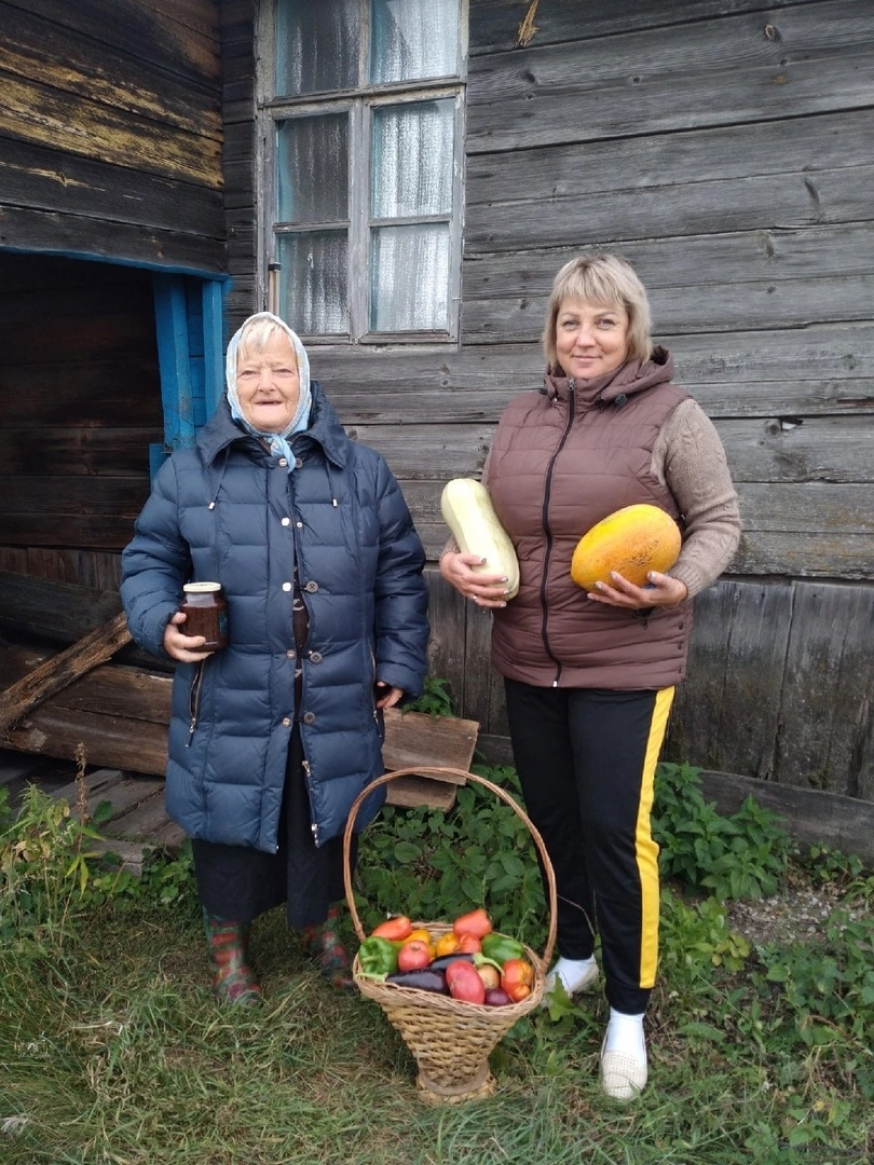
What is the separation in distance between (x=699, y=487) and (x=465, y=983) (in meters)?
1.36

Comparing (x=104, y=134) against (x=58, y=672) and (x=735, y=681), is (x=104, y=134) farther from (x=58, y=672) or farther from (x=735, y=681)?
(x=735, y=681)

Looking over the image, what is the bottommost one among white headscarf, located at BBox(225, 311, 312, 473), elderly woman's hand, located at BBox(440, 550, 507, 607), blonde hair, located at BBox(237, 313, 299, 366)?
elderly woman's hand, located at BBox(440, 550, 507, 607)

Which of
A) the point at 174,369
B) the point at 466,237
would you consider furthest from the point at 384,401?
the point at 174,369

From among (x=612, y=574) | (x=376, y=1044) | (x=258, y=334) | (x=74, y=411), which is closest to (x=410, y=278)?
(x=258, y=334)

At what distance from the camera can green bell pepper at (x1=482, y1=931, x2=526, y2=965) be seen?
2.35m

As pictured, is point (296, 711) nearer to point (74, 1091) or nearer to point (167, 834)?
point (74, 1091)

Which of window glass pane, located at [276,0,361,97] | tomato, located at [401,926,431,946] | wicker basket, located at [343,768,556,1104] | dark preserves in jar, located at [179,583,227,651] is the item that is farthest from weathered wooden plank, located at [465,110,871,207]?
tomato, located at [401,926,431,946]

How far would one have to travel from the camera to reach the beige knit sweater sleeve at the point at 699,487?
7.17ft

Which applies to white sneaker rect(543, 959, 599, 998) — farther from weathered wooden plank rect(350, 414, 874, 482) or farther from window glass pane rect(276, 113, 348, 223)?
window glass pane rect(276, 113, 348, 223)

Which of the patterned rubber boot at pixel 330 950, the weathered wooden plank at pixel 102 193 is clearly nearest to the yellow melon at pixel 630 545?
the patterned rubber boot at pixel 330 950

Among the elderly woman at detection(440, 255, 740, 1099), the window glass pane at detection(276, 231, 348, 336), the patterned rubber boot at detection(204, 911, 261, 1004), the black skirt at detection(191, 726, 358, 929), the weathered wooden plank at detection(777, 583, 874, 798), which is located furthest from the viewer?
the window glass pane at detection(276, 231, 348, 336)

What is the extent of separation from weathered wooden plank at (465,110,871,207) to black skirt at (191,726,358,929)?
2.61m

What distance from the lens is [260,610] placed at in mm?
2402

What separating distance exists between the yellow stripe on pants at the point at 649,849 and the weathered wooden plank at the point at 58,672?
2.98 metres
